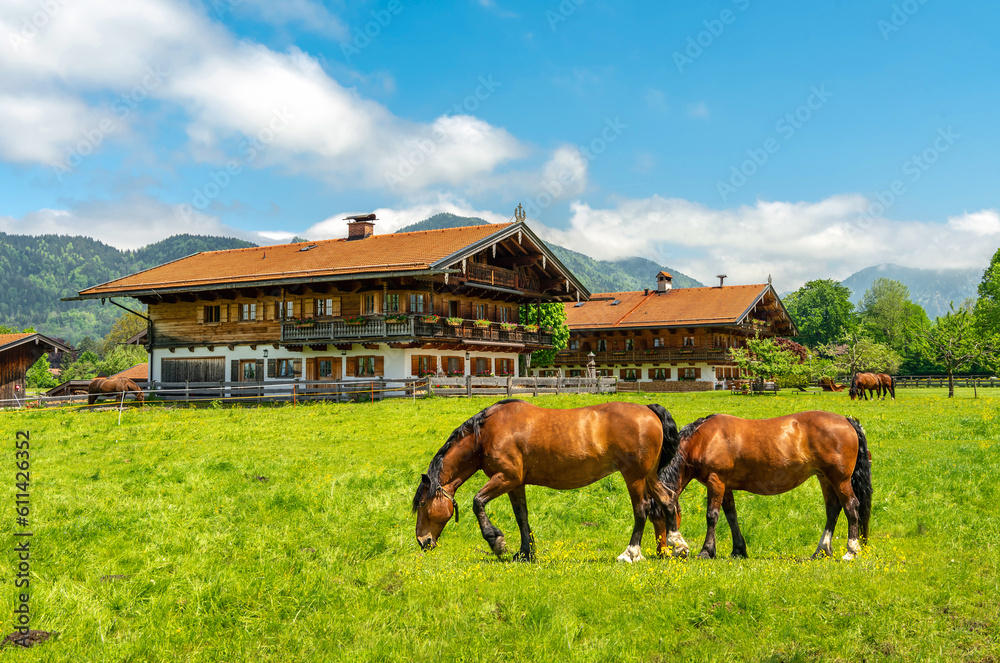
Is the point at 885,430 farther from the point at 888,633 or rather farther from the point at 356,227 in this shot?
the point at 356,227

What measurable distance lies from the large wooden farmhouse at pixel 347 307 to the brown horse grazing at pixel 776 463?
29841 mm

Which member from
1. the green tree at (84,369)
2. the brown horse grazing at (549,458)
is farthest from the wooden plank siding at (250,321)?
the green tree at (84,369)

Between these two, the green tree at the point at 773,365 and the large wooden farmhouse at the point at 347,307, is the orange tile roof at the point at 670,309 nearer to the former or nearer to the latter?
the green tree at the point at 773,365

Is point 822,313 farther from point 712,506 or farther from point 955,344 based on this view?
point 712,506

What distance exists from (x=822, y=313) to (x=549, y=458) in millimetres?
101029

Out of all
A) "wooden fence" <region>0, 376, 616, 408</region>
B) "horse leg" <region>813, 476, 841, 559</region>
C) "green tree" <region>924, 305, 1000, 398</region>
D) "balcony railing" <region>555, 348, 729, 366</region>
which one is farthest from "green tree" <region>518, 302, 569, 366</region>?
"horse leg" <region>813, 476, 841, 559</region>

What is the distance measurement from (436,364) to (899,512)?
33.6 m

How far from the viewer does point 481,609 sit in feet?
21.5

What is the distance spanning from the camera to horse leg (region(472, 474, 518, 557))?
8.02m

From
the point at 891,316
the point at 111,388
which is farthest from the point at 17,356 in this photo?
the point at 891,316

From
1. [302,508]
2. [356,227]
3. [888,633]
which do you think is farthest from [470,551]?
[356,227]

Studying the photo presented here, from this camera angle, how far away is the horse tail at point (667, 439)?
A: 8117 mm

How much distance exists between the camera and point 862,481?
8.29m

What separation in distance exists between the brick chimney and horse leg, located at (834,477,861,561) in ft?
144
